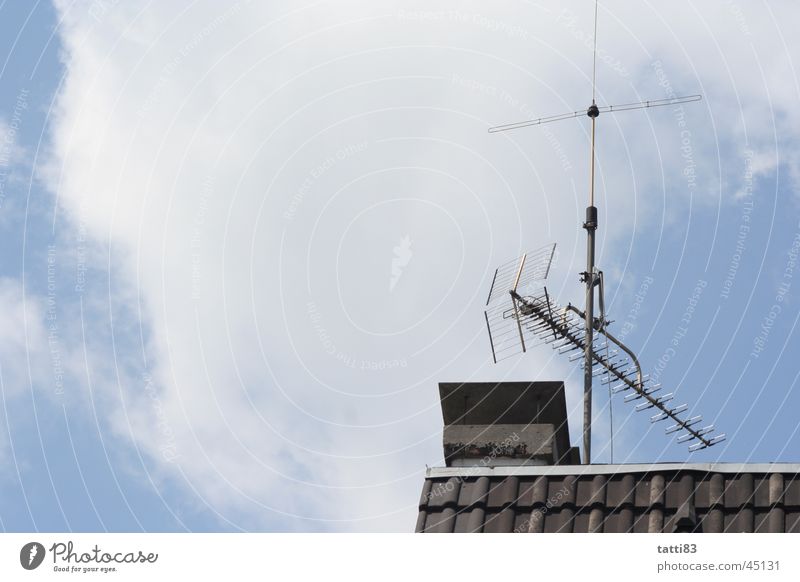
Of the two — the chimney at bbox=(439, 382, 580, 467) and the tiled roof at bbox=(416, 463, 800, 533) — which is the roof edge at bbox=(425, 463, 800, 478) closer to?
the tiled roof at bbox=(416, 463, 800, 533)

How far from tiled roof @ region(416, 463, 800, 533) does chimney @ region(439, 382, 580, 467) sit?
4.17ft

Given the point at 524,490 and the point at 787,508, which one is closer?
the point at 787,508

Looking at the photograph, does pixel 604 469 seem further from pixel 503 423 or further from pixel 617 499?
pixel 503 423

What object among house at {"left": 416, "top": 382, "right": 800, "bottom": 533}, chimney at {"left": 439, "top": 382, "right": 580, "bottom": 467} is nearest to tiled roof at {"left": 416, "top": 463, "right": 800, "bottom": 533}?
house at {"left": 416, "top": 382, "right": 800, "bottom": 533}

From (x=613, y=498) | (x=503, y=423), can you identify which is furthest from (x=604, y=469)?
(x=503, y=423)

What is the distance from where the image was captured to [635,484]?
14320 mm

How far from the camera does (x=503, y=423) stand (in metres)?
16.5

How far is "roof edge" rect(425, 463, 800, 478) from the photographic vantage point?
46.2ft

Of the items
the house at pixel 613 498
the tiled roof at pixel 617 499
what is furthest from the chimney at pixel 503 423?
the tiled roof at pixel 617 499

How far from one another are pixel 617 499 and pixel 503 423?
2537 mm
